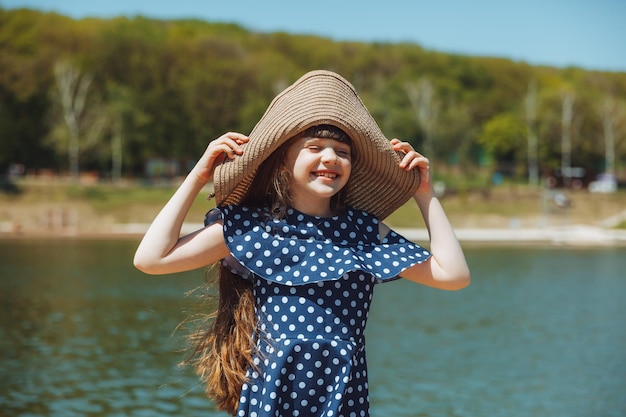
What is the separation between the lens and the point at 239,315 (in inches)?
101

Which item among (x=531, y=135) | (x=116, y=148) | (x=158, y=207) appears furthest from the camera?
(x=531, y=135)

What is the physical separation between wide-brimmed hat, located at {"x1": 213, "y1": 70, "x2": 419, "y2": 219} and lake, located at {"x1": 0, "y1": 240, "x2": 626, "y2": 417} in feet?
3.04

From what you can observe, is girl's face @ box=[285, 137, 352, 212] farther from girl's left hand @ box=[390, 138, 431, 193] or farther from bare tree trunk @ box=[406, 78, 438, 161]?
bare tree trunk @ box=[406, 78, 438, 161]

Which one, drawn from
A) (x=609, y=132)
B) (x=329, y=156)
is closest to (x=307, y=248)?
(x=329, y=156)

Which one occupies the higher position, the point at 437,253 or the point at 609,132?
the point at 609,132

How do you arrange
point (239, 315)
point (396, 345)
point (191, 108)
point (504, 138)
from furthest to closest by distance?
point (504, 138)
point (191, 108)
point (396, 345)
point (239, 315)

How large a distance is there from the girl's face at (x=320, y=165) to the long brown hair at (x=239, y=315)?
0.02m

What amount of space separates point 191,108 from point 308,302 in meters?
46.4

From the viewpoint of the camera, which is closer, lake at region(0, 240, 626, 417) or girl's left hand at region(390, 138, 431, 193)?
girl's left hand at region(390, 138, 431, 193)

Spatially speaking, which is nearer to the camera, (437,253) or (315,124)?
(315,124)

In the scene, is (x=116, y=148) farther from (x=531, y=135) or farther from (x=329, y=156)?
(x=329, y=156)

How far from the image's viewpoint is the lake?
8.30m

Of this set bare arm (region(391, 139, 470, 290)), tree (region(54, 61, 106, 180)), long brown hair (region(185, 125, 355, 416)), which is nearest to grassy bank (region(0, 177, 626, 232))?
tree (region(54, 61, 106, 180))

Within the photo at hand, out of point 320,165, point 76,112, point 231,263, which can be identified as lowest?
point 231,263
